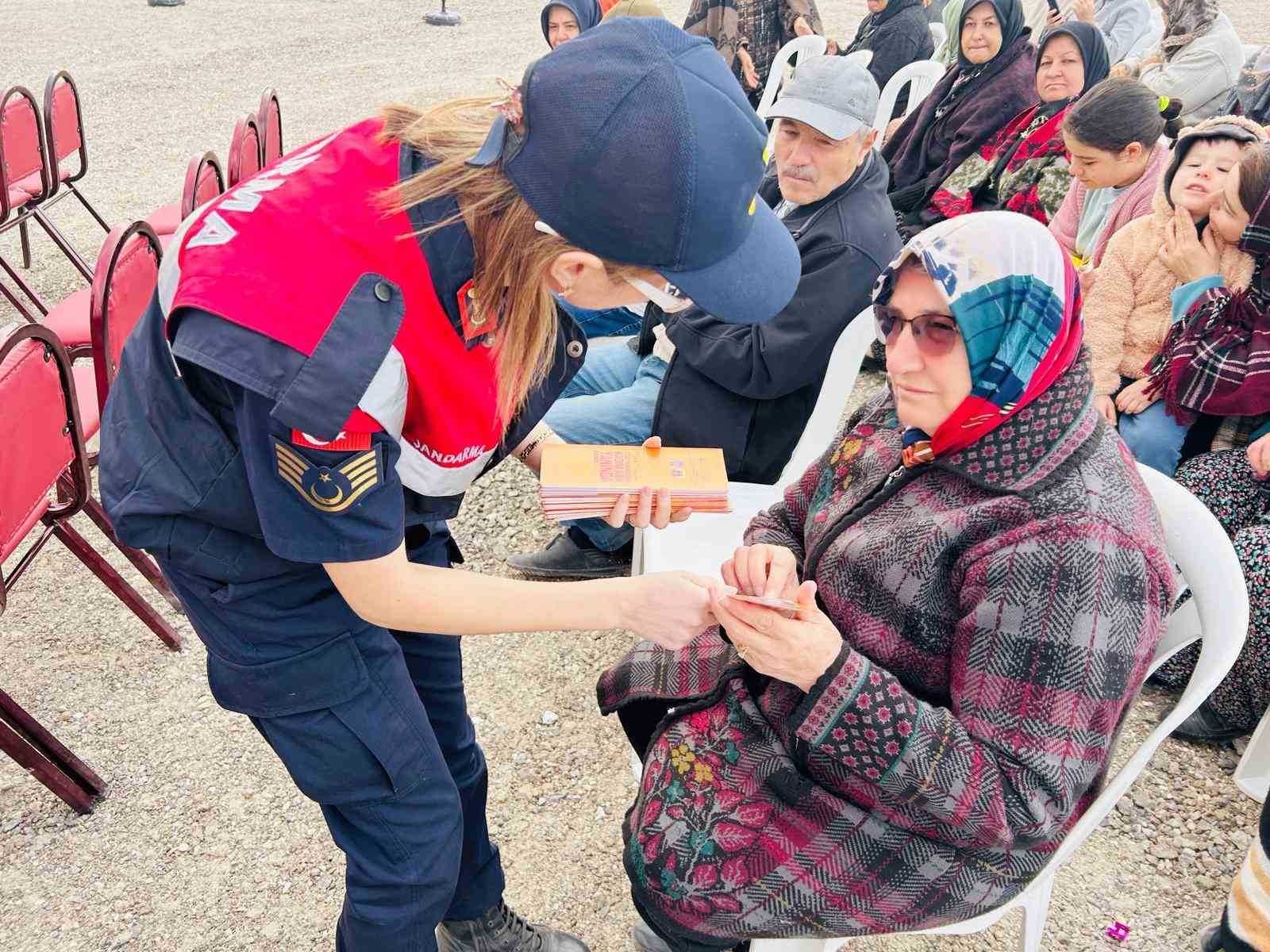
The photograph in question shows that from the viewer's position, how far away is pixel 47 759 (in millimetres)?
2344

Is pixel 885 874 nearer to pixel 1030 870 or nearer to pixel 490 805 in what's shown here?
pixel 1030 870

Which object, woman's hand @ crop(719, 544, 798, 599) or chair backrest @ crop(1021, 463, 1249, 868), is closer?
chair backrest @ crop(1021, 463, 1249, 868)

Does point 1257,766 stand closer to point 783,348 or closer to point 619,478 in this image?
point 783,348

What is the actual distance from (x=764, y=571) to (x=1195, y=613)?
30.8 inches

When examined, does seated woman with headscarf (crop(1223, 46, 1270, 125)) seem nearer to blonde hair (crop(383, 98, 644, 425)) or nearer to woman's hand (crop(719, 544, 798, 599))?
woman's hand (crop(719, 544, 798, 599))

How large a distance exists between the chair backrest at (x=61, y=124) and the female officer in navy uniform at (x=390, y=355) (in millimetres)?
4151

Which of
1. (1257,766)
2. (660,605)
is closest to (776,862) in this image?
(660,605)

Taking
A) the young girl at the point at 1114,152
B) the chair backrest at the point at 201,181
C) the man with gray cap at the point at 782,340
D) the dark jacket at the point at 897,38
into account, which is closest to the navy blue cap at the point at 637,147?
the man with gray cap at the point at 782,340

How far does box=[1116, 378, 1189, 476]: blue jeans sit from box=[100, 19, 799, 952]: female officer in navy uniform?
236 centimetres

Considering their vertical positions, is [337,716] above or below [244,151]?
above

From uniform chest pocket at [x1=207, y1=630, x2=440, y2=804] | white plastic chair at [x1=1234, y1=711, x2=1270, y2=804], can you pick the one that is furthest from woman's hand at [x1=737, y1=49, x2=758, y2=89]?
uniform chest pocket at [x1=207, y1=630, x2=440, y2=804]

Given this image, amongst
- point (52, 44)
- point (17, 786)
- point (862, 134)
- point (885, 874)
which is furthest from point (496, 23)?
point (885, 874)

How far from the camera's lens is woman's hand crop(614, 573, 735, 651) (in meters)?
1.41

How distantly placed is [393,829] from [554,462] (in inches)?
31.9
